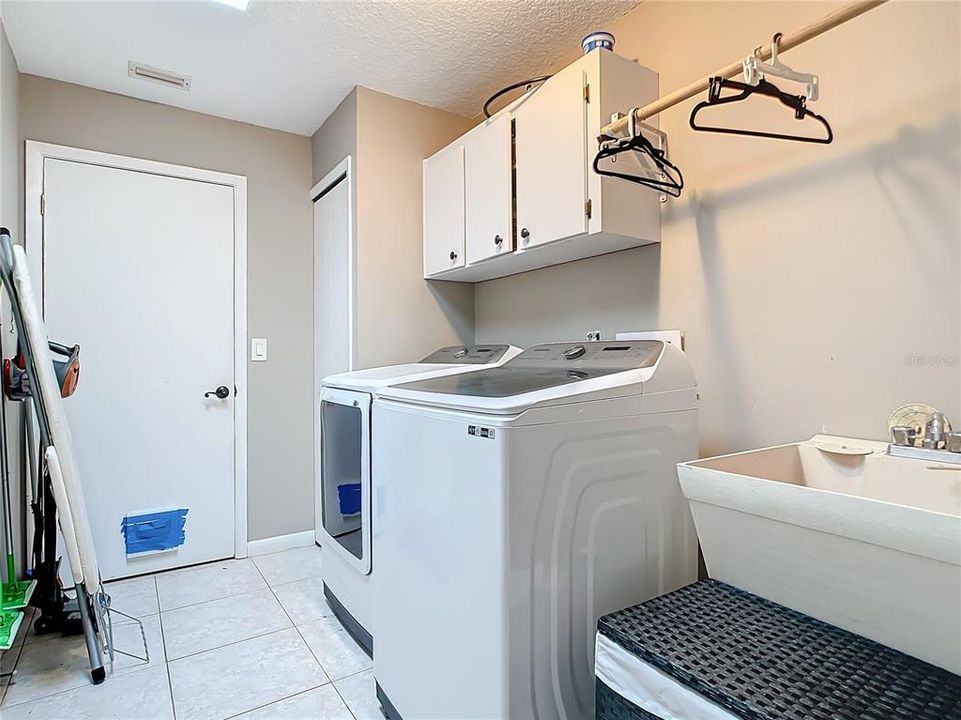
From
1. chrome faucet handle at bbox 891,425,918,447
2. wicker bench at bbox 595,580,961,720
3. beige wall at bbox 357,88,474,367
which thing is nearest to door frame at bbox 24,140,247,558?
beige wall at bbox 357,88,474,367

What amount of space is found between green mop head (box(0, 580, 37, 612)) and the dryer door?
1.03m

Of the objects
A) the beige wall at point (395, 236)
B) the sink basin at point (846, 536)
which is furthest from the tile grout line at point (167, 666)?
the sink basin at point (846, 536)

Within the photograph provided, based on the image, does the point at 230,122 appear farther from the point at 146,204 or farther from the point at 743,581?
the point at 743,581

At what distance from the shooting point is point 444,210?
2477mm

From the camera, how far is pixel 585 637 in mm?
1217

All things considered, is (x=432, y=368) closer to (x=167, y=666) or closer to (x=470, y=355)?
(x=470, y=355)

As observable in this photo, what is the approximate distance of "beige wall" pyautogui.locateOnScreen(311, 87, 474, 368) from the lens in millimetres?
2525

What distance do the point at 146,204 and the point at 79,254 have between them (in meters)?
0.40

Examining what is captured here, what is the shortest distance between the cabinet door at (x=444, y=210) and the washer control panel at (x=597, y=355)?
71cm

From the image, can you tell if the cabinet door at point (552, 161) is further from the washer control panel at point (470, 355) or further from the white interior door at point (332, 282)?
the white interior door at point (332, 282)

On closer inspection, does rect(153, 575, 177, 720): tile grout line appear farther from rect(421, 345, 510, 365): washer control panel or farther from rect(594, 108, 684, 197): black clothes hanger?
rect(594, 108, 684, 197): black clothes hanger

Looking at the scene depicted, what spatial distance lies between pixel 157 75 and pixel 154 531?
7.38 ft

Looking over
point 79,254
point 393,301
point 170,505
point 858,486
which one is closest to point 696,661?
point 858,486

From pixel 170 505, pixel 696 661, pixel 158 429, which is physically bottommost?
pixel 170 505
